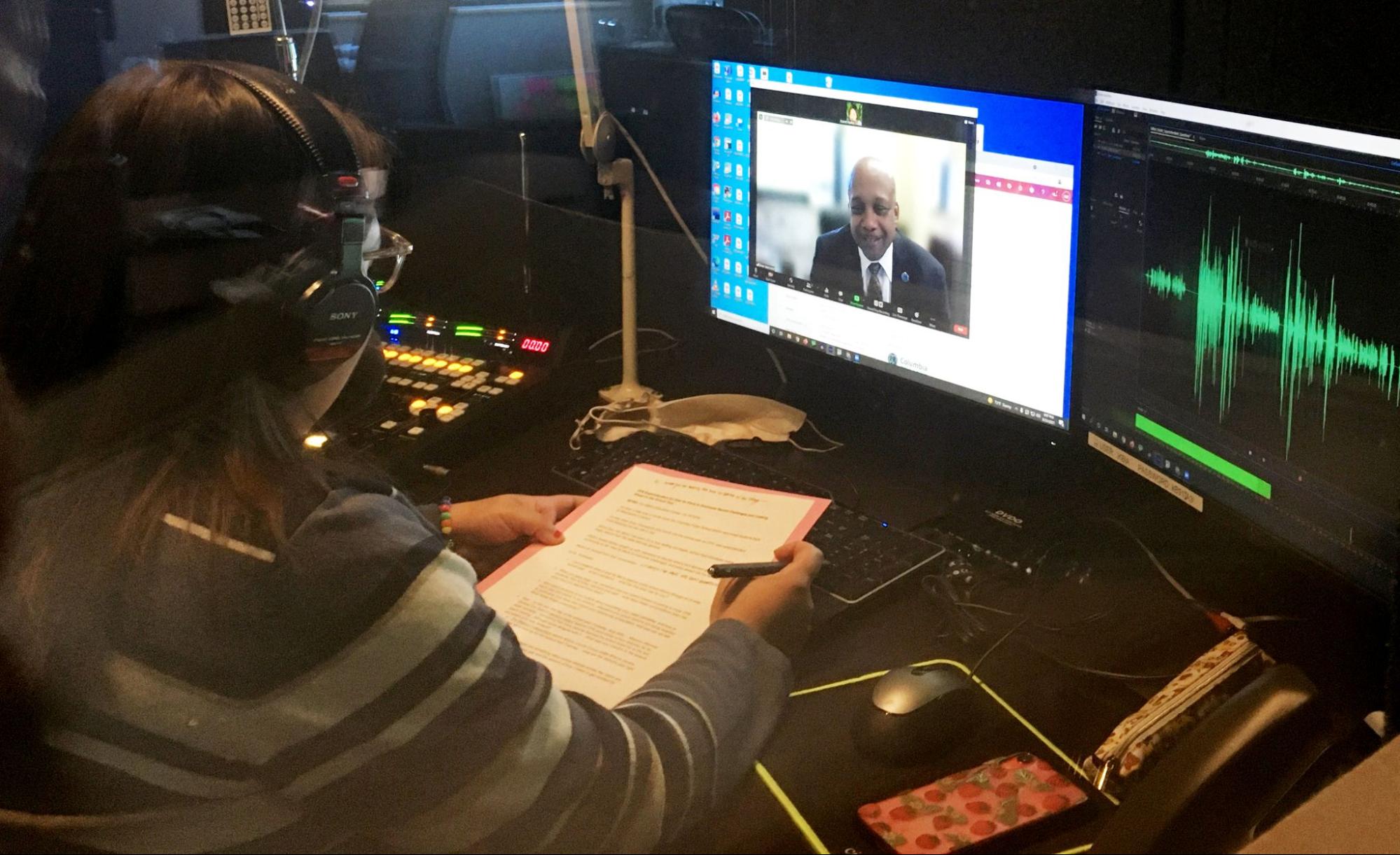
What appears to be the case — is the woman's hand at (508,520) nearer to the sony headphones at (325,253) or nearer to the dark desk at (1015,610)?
the dark desk at (1015,610)

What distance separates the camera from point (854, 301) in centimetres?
127

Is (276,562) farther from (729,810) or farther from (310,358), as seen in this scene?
(729,810)

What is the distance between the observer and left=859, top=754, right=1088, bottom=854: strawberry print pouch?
2.43 feet

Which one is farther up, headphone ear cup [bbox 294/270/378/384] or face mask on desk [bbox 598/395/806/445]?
headphone ear cup [bbox 294/270/378/384]

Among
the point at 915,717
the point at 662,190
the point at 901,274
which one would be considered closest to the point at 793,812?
the point at 915,717

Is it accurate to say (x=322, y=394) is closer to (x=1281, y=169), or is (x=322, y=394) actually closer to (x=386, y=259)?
(x=386, y=259)

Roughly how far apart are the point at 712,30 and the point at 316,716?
3.28 ft

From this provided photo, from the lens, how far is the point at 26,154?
1083mm

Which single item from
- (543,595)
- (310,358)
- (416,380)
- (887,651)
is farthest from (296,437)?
(416,380)

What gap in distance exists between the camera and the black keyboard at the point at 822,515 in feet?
3.36

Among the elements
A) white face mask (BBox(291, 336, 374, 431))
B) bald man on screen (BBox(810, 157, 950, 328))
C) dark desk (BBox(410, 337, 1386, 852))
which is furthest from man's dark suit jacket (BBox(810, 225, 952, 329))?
white face mask (BBox(291, 336, 374, 431))

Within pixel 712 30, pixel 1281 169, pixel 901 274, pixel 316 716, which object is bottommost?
pixel 316 716

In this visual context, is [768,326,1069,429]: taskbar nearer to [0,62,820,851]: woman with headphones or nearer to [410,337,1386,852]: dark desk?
[410,337,1386,852]: dark desk

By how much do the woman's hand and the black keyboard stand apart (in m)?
0.09
